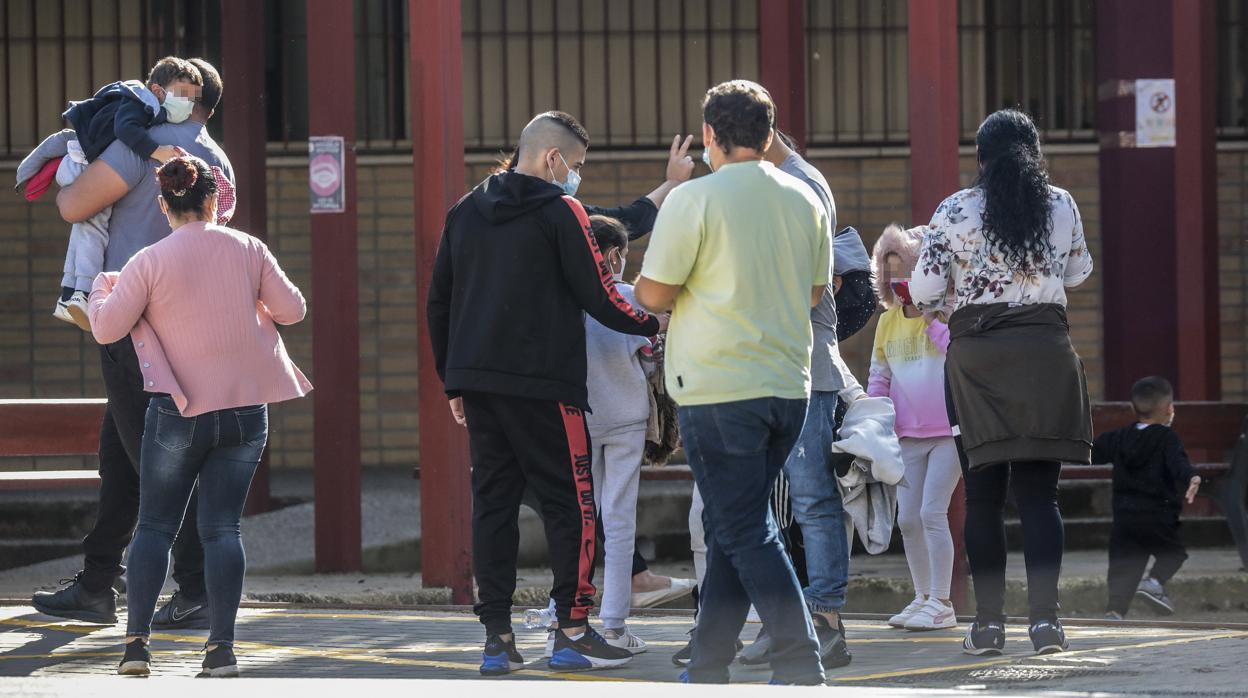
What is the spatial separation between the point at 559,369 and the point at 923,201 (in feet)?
7.87

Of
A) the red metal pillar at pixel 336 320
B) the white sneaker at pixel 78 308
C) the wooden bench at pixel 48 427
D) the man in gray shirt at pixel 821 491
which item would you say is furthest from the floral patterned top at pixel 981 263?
the wooden bench at pixel 48 427

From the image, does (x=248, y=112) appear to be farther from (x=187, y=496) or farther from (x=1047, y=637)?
(x=1047, y=637)

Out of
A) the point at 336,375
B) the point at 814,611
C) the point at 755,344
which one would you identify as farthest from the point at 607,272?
the point at 336,375

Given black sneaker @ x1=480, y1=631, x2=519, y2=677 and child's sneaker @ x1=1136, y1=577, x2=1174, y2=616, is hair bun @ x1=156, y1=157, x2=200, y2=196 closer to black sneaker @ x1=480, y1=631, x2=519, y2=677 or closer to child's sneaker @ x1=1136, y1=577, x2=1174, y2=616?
black sneaker @ x1=480, y1=631, x2=519, y2=677

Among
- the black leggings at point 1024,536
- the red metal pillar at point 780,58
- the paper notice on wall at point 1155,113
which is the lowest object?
the black leggings at point 1024,536

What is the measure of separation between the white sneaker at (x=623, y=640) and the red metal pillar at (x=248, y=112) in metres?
4.10

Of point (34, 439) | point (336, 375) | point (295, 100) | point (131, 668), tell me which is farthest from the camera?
point (295, 100)

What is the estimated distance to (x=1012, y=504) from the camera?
9.09 meters

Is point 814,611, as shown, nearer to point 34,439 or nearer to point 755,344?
point 755,344

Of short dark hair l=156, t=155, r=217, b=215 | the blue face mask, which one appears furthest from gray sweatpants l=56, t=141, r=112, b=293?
the blue face mask

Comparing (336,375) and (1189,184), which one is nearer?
(336,375)

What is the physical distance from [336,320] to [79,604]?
2.28m

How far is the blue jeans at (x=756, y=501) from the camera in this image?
4555mm

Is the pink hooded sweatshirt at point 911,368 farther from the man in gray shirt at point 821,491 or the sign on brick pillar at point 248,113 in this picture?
the sign on brick pillar at point 248,113
